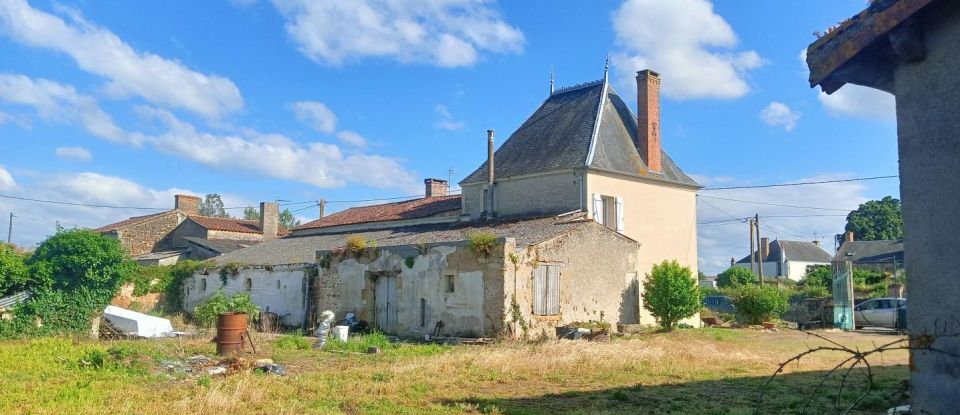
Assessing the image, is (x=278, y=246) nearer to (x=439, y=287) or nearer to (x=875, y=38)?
(x=439, y=287)

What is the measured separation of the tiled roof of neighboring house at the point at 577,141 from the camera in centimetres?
2664

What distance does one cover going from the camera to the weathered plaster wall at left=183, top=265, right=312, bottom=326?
85.1ft

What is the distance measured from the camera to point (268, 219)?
4388 centimetres

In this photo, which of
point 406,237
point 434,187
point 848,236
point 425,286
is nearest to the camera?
point 425,286

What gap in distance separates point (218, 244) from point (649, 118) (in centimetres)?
2320

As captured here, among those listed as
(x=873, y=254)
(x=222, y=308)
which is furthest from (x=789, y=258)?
(x=222, y=308)

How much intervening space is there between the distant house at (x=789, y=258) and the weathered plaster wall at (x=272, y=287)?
48700mm

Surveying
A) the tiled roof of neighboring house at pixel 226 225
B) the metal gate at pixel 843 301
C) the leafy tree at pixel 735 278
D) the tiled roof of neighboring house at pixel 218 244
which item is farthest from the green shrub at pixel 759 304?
the tiled roof of neighboring house at pixel 226 225

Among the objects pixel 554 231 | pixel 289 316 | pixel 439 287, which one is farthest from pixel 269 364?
pixel 289 316

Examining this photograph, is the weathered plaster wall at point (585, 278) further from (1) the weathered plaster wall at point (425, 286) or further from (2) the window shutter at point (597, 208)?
(2) the window shutter at point (597, 208)

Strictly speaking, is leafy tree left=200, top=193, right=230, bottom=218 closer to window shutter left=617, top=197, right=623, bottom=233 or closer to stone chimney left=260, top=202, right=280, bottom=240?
stone chimney left=260, top=202, right=280, bottom=240

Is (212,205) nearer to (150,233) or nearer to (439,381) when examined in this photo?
(150,233)

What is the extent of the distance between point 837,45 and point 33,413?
9685 mm

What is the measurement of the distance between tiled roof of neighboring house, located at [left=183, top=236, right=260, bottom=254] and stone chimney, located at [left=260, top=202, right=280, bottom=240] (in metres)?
2.89
